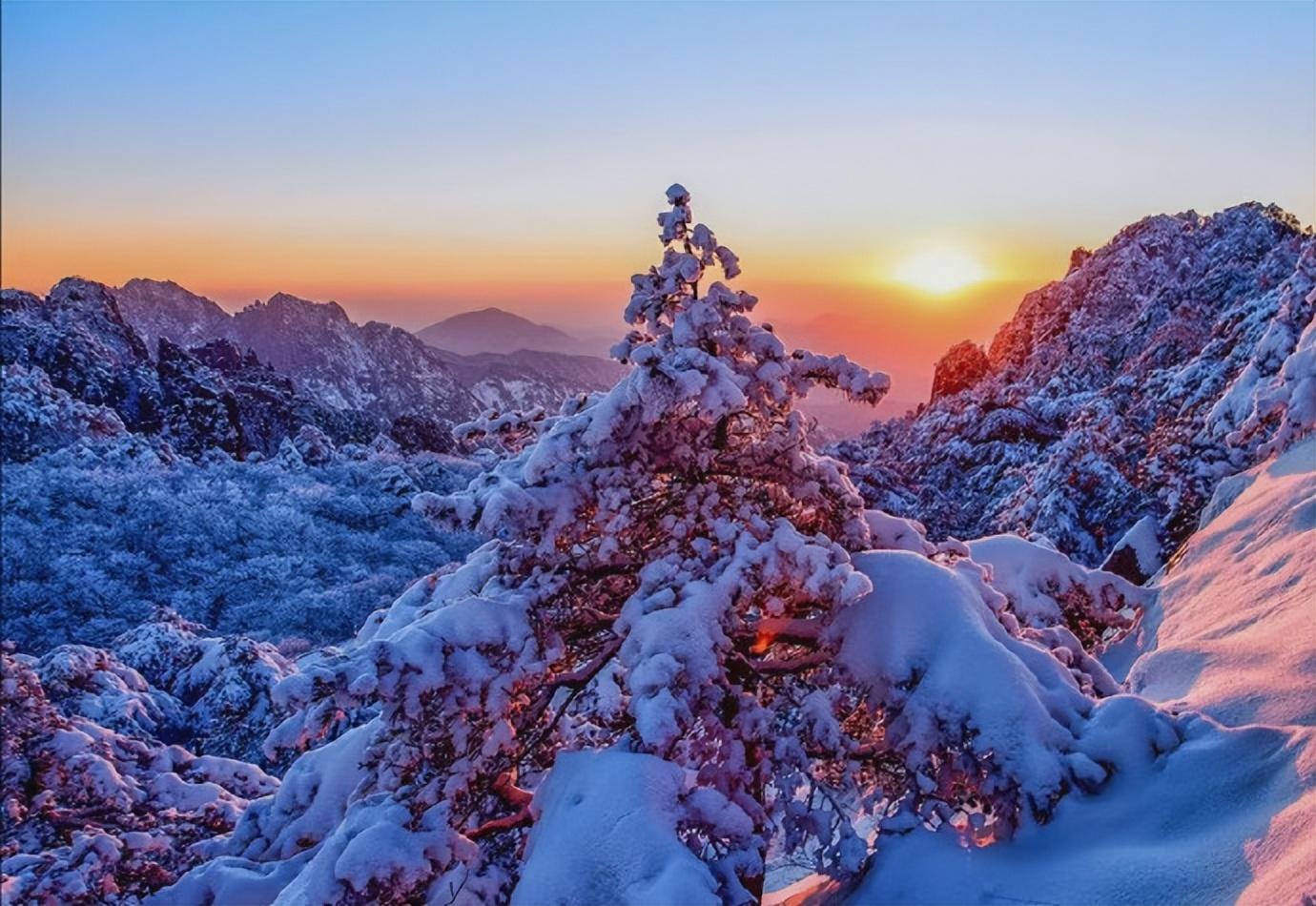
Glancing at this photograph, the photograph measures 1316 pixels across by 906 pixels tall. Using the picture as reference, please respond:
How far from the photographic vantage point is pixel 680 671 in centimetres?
530

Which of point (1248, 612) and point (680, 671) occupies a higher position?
point (680, 671)

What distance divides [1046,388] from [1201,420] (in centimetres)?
1961

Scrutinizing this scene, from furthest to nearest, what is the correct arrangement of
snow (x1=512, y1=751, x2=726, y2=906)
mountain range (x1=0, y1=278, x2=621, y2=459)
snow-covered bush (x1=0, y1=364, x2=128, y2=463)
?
mountain range (x1=0, y1=278, x2=621, y2=459) → snow-covered bush (x1=0, y1=364, x2=128, y2=463) → snow (x1=512, y1=751, x2=726, y2=906)

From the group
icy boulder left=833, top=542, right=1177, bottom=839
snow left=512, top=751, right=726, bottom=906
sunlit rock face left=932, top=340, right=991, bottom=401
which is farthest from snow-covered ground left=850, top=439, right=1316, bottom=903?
sunlit rock face left=932, top=340, right=991, bottom=401

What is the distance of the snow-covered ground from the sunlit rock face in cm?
3857

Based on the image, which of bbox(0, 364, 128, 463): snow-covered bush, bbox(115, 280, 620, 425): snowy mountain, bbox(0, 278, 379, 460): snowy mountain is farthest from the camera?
bbox(115, 280, 620, 425): snowy mountain

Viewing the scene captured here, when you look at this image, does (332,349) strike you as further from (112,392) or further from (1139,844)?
(1139,844)

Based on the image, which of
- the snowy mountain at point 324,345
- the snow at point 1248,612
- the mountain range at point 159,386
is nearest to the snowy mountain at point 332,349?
the snowy mountain at point 324,345

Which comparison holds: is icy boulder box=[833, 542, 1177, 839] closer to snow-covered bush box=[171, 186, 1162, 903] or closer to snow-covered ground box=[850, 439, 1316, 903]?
snow-covered bush box=[171, 186, 1162, 903]

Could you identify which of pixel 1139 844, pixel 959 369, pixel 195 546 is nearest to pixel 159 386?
pixel 195 546

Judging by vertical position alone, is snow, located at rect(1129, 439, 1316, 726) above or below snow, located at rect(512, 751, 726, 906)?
above

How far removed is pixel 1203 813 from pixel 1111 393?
80.4 ft

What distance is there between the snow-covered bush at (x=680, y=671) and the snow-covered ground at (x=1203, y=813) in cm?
26

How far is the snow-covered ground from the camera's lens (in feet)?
15.1
